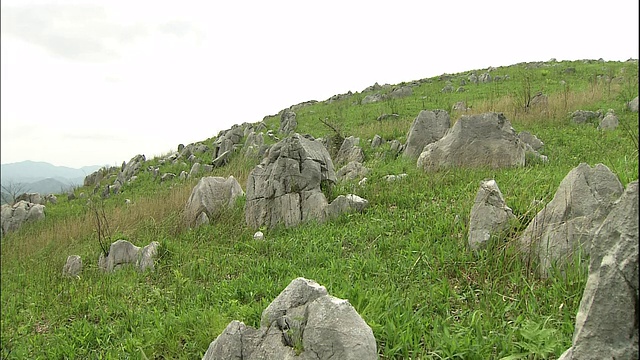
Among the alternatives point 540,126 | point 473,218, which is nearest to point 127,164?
point 540,126

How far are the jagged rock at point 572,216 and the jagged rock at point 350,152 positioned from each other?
8324 millimetres

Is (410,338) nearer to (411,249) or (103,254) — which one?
Answer: (411,249)

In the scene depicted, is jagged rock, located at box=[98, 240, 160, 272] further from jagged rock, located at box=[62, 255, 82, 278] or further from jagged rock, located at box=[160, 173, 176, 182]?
jagged rock, located at box=[160, 173, 176, 182]

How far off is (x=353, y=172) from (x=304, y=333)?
8.10 metres

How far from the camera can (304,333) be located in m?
3.17

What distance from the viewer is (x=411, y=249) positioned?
5652 millimetres

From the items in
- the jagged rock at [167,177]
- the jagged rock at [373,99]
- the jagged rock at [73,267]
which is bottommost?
the jagged rock at [73,267]

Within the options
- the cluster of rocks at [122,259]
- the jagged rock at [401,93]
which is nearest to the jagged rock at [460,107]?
the jagged rock at [401,93]

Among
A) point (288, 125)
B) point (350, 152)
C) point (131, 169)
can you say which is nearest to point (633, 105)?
point (350, 152)

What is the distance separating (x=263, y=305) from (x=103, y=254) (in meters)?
5.07

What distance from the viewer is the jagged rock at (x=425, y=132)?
471 inches

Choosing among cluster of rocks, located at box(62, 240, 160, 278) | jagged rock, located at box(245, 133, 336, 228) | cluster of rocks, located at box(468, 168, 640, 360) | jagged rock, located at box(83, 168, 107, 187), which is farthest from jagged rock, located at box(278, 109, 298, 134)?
cluster of rocks, located at box(468, 168, 640, 360)

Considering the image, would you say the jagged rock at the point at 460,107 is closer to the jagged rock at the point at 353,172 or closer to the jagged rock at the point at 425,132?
the jagged rock at the point at 425,132

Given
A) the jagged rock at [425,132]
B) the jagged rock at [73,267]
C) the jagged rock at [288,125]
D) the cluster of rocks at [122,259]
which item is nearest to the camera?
the cluster of rocks at [122,259]
